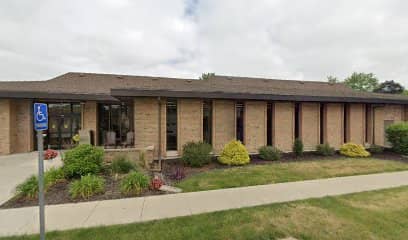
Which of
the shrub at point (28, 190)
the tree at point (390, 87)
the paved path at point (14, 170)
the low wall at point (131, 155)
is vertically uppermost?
the tree at point (390, 87)

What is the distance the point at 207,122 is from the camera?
1098cm

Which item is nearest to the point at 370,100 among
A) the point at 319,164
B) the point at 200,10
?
the point at 319,164

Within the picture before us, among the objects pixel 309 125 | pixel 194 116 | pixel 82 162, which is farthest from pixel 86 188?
pixel 309 125

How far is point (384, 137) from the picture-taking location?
A: 13.1 metres

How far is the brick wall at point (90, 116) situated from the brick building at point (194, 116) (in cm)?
6

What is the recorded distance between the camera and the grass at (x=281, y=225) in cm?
346

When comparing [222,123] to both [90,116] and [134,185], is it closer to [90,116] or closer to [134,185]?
[134,185]

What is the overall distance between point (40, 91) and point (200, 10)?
1021 centimetres

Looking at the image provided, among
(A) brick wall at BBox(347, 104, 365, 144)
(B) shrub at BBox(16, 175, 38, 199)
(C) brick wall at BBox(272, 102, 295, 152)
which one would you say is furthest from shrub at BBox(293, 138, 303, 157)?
(B) shrub at BBox(16, 175, 38, 199)

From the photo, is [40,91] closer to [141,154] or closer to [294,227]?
[141,154]

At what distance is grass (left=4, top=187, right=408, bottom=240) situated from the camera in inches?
136

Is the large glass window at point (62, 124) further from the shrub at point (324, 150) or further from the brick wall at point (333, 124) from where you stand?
the brick wall at point (333, 124)

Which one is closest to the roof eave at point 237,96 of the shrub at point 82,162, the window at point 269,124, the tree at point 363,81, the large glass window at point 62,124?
the window at point 269,124

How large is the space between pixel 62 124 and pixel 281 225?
1486cm
